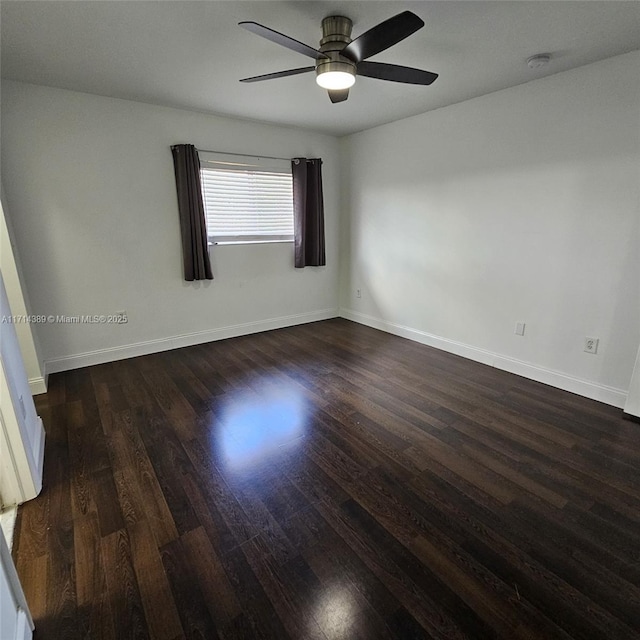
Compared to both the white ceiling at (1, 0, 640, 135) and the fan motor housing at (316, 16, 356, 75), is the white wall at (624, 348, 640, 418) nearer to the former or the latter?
the white ceiling at (1, 0, 640, 135)

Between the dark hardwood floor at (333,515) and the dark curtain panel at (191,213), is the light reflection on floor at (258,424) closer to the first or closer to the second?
the dark hardwood floor at (333,515)

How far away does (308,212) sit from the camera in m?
4.39

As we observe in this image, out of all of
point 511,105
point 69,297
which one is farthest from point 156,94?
point 511,105

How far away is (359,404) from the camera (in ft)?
8.82

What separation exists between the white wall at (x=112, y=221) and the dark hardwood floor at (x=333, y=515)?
0.80m

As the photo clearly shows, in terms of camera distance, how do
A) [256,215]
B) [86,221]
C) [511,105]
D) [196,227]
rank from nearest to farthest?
[511,105]
[86,221]
[196,227]
[256,215]

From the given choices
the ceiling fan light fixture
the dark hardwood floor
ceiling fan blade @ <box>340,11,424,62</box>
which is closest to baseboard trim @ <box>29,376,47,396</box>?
the dark hardwood floor

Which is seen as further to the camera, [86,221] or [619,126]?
[86,221]

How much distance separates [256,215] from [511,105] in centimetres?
269

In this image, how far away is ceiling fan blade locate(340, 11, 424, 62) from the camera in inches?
57.1

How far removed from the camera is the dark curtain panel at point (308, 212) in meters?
4.24

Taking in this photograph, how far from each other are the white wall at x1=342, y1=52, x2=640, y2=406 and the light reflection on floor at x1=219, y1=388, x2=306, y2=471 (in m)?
2.00

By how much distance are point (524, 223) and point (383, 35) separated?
208 cm

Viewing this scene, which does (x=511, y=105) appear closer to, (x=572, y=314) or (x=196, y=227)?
(x=572, y=314)
